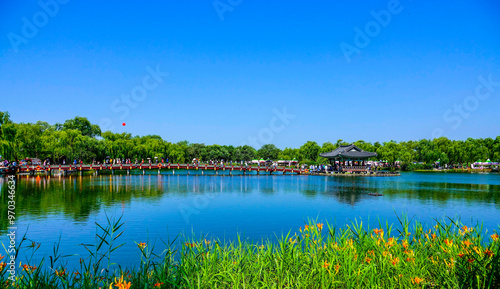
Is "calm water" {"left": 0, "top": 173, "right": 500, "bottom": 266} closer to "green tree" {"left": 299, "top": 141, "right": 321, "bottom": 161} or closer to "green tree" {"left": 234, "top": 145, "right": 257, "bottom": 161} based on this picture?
"green tree" {"left": 299, "top": 141, "right": 321, "bottom": 161}

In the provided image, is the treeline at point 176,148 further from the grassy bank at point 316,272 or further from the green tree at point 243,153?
the grassy bank at point 316,272

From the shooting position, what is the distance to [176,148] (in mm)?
76812

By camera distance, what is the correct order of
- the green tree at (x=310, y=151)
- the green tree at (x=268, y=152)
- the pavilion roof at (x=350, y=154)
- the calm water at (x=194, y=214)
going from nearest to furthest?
the calm water at (x=194, y=214)
the pavilion roof at (x=350, y=154)
the green tree at (x=310, y=151)
the green tree at (x=268, y=152)

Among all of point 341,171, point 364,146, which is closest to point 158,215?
point 341,171

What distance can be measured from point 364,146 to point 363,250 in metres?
79.9

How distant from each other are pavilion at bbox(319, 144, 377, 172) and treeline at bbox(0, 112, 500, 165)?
436 inches

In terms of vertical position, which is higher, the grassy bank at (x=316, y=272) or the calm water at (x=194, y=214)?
the grassy bank at (x=316, y=272)

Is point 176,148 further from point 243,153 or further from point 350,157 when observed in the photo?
point 350,157

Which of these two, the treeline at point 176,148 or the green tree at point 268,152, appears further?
the green tree at point 268,152

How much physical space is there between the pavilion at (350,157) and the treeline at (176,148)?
11.1 m

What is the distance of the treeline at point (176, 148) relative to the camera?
5331 centimetres

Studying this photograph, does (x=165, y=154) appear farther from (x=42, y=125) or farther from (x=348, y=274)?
(x=348, y=274)

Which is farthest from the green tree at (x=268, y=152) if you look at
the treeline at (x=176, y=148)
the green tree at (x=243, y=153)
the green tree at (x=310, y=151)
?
the green tree at (x=310, y=151)

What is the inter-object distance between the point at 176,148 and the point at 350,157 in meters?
38.2
